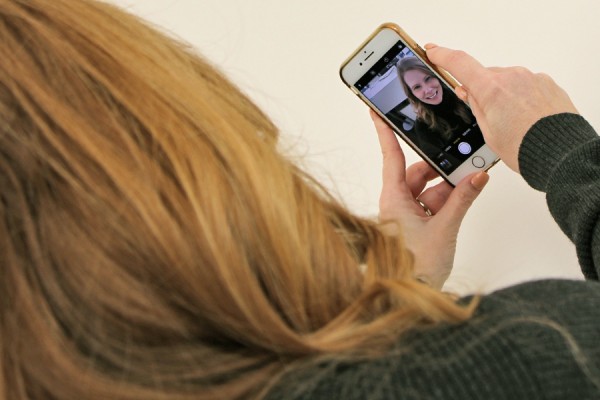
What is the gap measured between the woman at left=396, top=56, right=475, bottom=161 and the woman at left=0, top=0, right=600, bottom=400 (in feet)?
1.07

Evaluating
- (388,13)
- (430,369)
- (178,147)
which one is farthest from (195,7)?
(430,369)

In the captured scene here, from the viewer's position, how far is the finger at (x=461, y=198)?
61cm

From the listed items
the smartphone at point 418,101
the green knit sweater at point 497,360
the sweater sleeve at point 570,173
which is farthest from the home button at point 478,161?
the green knit sweater at point 497,360

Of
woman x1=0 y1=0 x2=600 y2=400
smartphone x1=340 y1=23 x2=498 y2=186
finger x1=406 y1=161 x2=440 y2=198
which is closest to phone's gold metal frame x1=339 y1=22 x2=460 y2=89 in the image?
smartphone x1=340 y1=23 x2=498 y2=186

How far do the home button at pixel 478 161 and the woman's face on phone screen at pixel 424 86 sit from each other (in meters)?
0.07

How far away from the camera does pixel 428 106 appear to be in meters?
0.63

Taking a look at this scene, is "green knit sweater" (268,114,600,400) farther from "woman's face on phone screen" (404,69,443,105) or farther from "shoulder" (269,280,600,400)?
"woman's face on phone screen" (404,69,443,105)

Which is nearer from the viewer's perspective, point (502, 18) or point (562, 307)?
point (562, 307)

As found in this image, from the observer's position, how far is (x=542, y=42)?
67cm

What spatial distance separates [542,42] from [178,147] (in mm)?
509

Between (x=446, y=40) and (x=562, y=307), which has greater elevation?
(x=446, y=40)

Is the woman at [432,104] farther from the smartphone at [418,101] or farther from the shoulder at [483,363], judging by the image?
the shoulder at [483,363]

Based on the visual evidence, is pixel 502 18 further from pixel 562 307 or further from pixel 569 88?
pixel 562 307

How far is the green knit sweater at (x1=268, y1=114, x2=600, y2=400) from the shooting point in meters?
0.27
